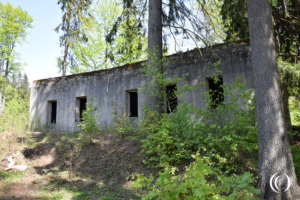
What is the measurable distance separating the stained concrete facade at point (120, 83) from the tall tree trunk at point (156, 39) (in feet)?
1.51

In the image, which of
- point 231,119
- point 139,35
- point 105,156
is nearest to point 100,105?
point 139,35

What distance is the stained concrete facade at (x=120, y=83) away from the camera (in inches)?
365

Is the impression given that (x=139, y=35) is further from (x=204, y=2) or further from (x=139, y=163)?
(x=139, y=163)

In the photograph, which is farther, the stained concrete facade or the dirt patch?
the stained concrete facade

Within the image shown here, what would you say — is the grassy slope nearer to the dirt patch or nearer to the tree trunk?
the dirt patch

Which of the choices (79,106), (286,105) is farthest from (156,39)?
(79,106)

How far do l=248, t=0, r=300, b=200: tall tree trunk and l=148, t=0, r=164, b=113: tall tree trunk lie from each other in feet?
9.72

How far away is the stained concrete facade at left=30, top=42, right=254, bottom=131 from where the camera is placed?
9.27 metres

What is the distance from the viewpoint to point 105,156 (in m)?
7.47

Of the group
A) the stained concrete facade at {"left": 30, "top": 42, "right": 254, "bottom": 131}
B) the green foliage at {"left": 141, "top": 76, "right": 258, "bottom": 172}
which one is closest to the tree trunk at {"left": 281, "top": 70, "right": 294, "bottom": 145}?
the stained concrete facade at {"left": 30, "top": 42, "right": 254, "bottom": 131}

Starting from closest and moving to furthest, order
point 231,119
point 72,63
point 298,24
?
point 231,119 → point 298,24 → point 72,63

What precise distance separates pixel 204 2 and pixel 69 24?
13.6 m

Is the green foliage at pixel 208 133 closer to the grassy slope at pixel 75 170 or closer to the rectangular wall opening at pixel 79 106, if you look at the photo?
the grassy slope at pixel 75 170

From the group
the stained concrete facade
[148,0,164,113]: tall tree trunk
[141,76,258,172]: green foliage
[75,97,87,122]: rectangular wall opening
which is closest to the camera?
[141,76,258,172]: green foliage
